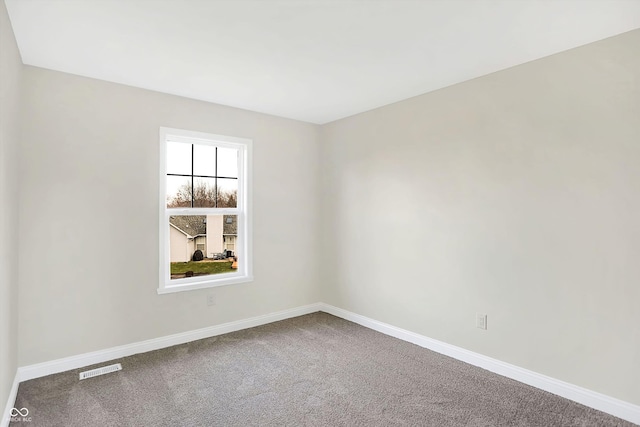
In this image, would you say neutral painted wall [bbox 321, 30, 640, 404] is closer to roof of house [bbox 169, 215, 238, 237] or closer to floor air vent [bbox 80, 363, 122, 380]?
roof of house [bbox 169, 215, 238, 237]

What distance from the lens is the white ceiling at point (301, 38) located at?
6.31 feet

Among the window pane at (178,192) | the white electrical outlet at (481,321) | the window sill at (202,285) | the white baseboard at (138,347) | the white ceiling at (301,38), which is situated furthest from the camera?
the window pane at (178,192)

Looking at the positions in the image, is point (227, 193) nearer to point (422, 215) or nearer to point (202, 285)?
point (202, 285)

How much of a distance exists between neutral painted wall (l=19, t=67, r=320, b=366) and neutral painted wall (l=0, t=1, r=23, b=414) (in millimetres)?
192

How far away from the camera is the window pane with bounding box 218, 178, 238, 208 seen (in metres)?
3.82

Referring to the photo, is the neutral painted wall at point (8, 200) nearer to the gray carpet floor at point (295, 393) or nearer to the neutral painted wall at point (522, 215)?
the gray carpet floor at point (295, 393)

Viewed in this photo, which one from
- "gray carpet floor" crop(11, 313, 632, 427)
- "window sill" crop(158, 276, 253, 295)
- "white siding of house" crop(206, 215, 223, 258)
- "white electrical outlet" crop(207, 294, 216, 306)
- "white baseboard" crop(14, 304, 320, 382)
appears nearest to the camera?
"gray carpet floor" crop(11, 313, 632, 427)

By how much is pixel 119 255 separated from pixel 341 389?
225 centimetres

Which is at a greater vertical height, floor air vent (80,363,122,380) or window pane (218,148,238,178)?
window pane (218,148,238,178)

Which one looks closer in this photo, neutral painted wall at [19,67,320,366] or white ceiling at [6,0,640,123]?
white ceiling at [6,0,640,123]

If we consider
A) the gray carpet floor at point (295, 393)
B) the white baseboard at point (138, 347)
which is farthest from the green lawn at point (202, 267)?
the gray carpet floor at point (295, 393)

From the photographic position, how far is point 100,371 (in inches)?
109

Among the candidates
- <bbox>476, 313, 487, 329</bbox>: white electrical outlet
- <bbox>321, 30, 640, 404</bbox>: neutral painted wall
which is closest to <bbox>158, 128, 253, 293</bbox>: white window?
<bbox>321, 30, 640, 404</bbox>: neutral painted wall

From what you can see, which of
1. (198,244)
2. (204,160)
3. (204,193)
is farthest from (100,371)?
(204,160)
